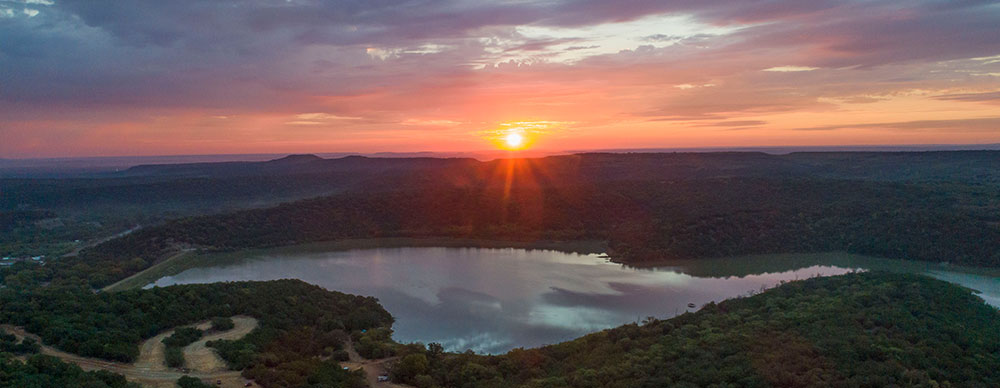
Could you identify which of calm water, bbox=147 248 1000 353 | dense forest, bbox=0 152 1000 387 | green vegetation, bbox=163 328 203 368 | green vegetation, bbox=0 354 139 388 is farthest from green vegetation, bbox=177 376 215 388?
calm water, bbox=147 248 1000 353

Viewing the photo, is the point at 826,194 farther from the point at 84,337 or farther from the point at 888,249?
the point at 84,337

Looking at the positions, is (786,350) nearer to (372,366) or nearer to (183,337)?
(372,366)

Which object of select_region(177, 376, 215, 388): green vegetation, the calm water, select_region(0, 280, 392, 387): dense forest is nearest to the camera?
select_region(177, 376, 215, 388): green vegetation

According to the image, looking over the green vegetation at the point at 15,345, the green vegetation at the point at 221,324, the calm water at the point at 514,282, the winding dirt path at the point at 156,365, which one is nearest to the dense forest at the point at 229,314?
the winding dirt path at the point at 156,365

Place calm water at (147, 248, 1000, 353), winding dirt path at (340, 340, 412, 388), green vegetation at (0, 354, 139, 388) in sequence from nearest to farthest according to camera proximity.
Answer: green vegetation at (0, 354, 139, 388)
winding dirt path at (340, 340, 412, 388)
calm water at (147, 248, 1000, 353)

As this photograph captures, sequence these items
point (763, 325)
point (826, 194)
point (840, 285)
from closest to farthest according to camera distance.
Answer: point (763, 325)
point (840, 285)
point (826, 194)

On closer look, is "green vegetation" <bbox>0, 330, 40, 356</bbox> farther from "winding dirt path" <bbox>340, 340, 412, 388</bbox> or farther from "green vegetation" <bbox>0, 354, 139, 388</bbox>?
"winding dirt path" <bbox>340, 340, 412, 388</bbox>

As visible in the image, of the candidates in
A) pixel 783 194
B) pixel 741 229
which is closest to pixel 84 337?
pixel 741 229
